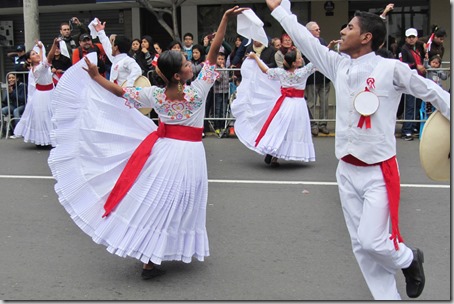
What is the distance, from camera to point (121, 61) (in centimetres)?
870

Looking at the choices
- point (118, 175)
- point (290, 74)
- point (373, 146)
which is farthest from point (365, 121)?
point (290, 74)

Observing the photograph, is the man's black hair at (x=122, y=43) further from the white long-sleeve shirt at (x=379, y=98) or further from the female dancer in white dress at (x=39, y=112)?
the white long-sleeve shirt at (x=379, y=98)

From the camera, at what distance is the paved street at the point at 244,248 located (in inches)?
187

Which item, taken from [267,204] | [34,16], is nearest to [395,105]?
[267,204]

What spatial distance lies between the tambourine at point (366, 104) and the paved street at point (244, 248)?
1.32m

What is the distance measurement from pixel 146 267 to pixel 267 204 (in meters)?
2.52

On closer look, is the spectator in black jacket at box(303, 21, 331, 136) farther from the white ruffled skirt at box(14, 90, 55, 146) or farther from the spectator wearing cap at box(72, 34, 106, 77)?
the white ruffled skirt at box(14, 90, 55, 146)

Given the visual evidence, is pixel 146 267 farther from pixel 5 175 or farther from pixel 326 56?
pixel 5 175

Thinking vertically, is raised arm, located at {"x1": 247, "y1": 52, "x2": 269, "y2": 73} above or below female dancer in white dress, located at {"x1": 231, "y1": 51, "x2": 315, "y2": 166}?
above

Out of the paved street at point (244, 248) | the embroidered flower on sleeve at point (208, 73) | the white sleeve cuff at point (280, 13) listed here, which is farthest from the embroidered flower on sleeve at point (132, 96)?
the paved street at point (244, 248)

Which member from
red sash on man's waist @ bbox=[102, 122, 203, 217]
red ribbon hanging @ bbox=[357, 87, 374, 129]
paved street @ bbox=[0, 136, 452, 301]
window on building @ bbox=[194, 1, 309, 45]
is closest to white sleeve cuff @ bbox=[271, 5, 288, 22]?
red ribbon hanging @ bbox=[357, 87, 374, 129]

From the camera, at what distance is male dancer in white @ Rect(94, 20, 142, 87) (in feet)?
28.1

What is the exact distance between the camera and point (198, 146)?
16.0 feet

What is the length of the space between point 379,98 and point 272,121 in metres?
4.95
